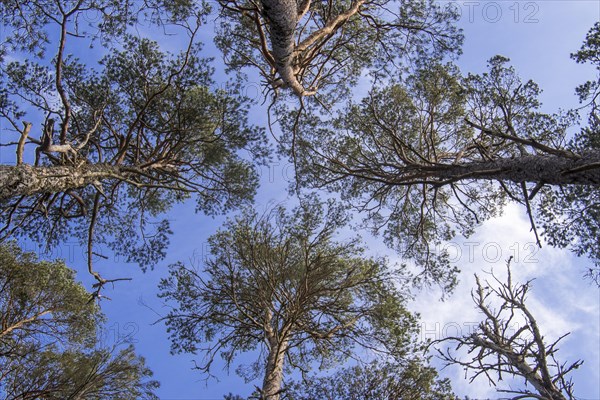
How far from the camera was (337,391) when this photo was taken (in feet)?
28.2

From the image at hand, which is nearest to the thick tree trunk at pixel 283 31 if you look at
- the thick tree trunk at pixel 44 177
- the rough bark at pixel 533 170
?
the rough bark at pixel 533 170

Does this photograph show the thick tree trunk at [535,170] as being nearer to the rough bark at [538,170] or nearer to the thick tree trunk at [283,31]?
the rough bark at [538,170]

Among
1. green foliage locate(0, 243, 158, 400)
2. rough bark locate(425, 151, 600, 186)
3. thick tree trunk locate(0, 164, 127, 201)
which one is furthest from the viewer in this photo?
green foliage locate(0, 243, 158, 400)

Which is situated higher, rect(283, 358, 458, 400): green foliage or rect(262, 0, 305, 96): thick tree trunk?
rect(262, 0, 305, 96): thick tree trunk

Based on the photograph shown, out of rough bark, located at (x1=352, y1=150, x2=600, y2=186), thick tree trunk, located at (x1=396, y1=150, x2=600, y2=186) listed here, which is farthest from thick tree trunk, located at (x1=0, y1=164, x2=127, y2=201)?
thick tree trunk, located at (x1=396, y1=150, x2=600, y2=186)

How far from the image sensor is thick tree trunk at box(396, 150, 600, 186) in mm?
5281

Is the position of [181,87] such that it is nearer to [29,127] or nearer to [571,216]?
[29,127]

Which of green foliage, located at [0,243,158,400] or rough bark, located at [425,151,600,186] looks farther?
green foliage, located at [0,243,158,400]

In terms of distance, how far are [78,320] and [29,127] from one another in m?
7.21

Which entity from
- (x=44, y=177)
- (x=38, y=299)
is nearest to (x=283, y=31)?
(x=44, y=177)

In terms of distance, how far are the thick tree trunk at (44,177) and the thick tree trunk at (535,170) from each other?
5.53 m

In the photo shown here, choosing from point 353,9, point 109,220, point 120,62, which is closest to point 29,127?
point 120,62

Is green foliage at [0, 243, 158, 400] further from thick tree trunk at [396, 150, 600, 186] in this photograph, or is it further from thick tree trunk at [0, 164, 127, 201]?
thick tree trunk at [396, 150, 600, 186]

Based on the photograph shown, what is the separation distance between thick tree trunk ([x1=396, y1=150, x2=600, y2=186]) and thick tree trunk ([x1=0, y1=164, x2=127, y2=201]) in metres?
5.53
